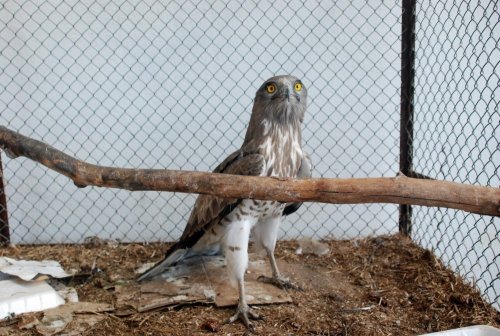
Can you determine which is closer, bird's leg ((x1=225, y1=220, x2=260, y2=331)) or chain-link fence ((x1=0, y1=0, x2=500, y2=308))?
bird's leg ((x1=225, y1=220, x2=260, y2=331))

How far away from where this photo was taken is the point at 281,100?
3387 millimetres

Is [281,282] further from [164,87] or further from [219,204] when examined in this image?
[164,87]

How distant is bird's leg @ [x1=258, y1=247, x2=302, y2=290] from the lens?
3871mm

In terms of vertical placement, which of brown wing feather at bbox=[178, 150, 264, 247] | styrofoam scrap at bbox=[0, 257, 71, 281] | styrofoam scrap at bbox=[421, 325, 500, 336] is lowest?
styrofoam scrap at bbox=[0, 257, 71, 281]

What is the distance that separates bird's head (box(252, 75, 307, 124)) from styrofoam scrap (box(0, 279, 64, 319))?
6.60 ft

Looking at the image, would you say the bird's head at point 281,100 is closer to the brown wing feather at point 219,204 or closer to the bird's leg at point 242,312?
the brown wing feather at point 219,204

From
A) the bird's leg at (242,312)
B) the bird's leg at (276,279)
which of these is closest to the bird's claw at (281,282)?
the bird's leg at (276,279)

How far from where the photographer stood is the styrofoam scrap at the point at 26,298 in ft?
11.3

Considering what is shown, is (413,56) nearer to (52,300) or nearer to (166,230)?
(166,230)

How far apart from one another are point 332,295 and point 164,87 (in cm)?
256

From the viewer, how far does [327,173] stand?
5.07 meters

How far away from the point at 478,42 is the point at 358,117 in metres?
1.41

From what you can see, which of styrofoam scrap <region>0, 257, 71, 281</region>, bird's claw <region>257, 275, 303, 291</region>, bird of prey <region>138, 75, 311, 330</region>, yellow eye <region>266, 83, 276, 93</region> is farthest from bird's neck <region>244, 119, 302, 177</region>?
styrofoam scrap <region>0, 257, 71, 281</region>

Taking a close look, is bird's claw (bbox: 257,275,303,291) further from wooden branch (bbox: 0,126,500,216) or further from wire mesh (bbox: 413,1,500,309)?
wooden branch (bbox: 0,126,500,216)
